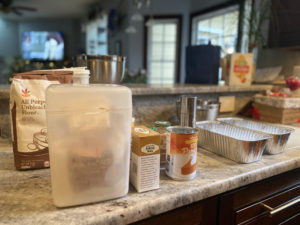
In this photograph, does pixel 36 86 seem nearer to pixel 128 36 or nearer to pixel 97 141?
pixel 97 141

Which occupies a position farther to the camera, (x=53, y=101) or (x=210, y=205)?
(x=210, y=205)

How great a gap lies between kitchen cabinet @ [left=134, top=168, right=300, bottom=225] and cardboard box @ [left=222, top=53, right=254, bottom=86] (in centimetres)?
72

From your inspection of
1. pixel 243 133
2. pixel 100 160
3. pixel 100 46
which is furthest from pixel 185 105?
pixel 100 46

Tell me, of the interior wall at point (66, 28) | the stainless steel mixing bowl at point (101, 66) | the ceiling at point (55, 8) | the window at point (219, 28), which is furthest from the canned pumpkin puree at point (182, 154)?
the interior wall at point (66, 28)

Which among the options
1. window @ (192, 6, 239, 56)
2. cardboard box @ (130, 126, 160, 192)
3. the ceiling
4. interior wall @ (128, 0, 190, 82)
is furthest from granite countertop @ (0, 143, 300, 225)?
the ceiling

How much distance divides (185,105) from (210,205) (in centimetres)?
35

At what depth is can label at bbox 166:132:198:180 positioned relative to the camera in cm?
57

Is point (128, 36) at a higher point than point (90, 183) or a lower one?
higher

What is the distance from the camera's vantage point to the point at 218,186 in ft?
1.91

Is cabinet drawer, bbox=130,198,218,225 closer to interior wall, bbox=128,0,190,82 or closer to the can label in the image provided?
the can label

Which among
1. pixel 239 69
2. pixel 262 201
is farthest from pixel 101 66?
pixel 239 69

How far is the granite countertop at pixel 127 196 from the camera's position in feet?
1.43

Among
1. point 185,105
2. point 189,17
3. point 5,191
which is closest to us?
point 5,191

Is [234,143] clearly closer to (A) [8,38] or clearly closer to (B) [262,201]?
(B) [262,201]
